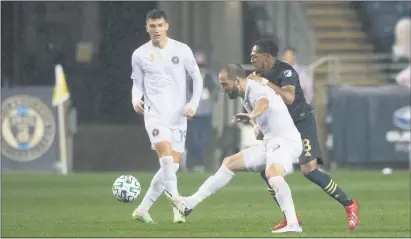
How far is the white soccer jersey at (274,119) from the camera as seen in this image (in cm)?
1412

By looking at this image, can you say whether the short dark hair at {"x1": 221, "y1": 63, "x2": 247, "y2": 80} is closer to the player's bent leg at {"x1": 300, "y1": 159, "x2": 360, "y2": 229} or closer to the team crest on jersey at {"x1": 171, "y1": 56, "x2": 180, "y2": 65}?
the player's bent leg at {"x1": 300, "y1": 159, "x2": 360, "y2": 229}

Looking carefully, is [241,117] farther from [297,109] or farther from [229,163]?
[297,109]

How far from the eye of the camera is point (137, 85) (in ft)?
51.6

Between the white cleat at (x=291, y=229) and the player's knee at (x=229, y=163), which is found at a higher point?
the player's knee at (x=229, y=163)

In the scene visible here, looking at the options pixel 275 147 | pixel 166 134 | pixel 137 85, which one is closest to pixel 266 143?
pixel 275 147

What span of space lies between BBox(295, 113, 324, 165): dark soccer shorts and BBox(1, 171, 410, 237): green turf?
0.73m

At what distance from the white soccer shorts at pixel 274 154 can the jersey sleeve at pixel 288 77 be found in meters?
0.59

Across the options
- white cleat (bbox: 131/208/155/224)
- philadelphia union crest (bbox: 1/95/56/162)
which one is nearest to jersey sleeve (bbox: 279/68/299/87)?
white cleat (bbox: 131/208/155/224)

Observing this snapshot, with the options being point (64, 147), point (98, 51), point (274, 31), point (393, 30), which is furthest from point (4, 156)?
point (393, 30)

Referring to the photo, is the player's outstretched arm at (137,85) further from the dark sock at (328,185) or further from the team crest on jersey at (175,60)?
the dark sock at (328,185)

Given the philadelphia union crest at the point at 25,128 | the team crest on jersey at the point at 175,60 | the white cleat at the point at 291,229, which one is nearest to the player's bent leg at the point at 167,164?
the team crest on jersey at the point at 175,60

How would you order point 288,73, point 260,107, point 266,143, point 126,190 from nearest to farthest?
point 260,107, point 266,143, point 288,73, point 126,190

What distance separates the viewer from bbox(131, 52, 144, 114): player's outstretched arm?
51.2ft

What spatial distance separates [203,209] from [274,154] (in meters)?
4.14
